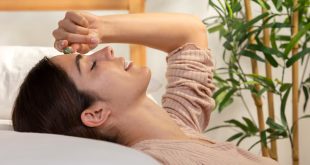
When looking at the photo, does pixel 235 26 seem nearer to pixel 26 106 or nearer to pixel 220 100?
pixel 220 100

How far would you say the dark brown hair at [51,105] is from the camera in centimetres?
110

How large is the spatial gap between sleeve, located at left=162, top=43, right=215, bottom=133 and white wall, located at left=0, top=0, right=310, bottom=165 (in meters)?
0.84

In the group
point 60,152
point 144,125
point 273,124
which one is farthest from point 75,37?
point 273,124

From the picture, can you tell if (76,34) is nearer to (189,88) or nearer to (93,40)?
(93,40)

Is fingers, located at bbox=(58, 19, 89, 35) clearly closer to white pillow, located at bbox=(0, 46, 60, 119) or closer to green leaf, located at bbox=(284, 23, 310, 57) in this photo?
white pillow, located at bbox=(0, 46, 60, 119)

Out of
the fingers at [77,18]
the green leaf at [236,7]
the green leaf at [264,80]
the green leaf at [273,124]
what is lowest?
the green leaf at [273,124]

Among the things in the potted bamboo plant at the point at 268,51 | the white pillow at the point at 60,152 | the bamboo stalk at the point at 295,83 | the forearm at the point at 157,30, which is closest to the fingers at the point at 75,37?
the forearm at the point at 157,30

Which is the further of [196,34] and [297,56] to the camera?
[297,56]

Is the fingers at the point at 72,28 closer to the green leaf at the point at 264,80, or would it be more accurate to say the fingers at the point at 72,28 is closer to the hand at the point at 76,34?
the hand at the point at 76,34

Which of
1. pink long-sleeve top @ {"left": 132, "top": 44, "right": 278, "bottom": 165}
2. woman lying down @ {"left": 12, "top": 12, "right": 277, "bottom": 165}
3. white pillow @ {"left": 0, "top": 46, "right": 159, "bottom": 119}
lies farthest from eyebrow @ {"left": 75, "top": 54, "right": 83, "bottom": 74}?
white pillow @ {"left": 0, "top": 46, "right": 159, "bottom": 119}

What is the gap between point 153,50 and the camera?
7.72ft

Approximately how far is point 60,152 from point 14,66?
1.14 metres

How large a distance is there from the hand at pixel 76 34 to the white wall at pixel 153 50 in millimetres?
1012


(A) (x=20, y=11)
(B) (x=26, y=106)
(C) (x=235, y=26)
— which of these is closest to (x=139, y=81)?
(B) (x=26, y=106)
